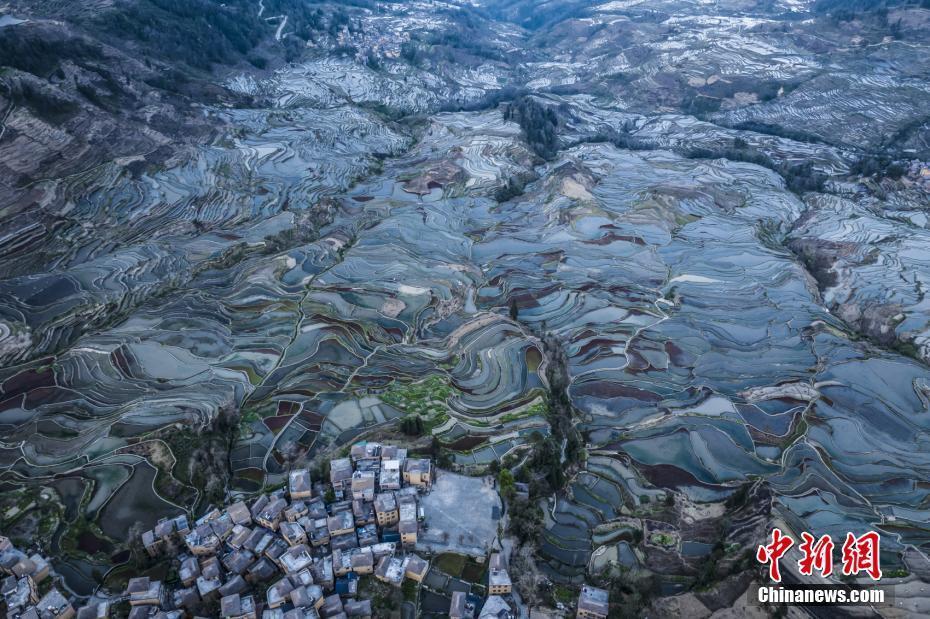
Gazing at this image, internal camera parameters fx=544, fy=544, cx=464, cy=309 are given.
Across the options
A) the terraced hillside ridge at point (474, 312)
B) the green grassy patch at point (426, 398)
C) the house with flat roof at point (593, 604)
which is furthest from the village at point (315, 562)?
the green grassy patch at point (426, 398)

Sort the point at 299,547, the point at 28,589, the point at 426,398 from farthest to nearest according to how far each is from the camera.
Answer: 1. the point at 426,398
2. the point at 299,547
3. the point at 28,589

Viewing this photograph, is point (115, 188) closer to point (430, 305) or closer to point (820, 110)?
point (430, 305)

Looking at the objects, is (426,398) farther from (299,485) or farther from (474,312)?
(474,312)

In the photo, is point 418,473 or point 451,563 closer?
point 451,563

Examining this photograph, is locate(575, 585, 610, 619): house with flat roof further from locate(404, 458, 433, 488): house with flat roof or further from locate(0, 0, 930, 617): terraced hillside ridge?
locate(404, 458, 433, 488): house with flat roof

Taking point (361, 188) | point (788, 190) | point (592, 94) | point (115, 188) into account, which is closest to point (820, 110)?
point (788, 190)

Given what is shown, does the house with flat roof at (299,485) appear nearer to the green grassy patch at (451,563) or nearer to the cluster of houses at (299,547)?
the cluster of houses at (299,547)

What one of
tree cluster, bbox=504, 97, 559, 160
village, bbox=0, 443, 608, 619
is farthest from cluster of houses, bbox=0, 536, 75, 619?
tree cluster, bbox=504, 97, 559, 160

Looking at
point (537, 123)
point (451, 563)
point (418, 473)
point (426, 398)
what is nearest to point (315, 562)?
point (451, 563)
